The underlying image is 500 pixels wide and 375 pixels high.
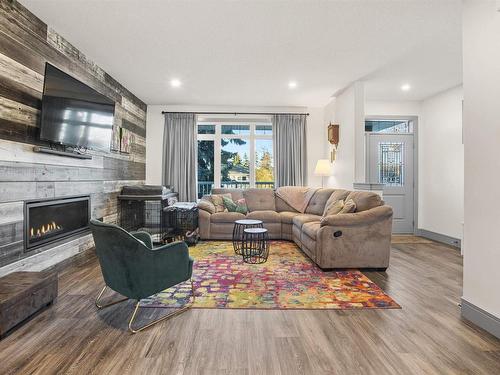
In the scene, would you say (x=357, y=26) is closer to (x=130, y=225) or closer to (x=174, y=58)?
→ (x=174, y=58)

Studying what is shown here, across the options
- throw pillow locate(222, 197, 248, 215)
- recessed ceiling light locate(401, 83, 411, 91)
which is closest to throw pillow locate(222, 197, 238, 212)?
throw pillow locate(222, 197, 248, 215)

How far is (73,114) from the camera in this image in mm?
3074

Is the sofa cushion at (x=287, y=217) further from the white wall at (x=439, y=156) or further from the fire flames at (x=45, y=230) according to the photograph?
the fire flames at (x=45, y=230)

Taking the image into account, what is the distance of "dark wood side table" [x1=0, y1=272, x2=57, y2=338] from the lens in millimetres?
1907

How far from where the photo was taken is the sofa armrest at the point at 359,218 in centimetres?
330

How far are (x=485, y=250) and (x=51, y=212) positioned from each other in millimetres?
4037

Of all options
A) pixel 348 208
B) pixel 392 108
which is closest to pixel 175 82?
pixel 348 208

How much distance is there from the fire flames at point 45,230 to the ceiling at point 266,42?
6.96 feet

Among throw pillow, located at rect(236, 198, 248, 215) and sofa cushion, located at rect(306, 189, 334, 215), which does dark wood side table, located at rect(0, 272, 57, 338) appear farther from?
sofa cushion, located at rect(306, 189, 334, 215)

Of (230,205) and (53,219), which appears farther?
(230,205)

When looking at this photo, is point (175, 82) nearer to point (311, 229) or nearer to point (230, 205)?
point (230, 205)

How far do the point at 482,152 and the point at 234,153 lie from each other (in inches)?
186

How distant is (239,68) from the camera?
13.1 ft

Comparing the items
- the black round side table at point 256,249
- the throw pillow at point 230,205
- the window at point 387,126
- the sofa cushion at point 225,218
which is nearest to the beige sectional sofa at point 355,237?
the black round side table at point 256,249
